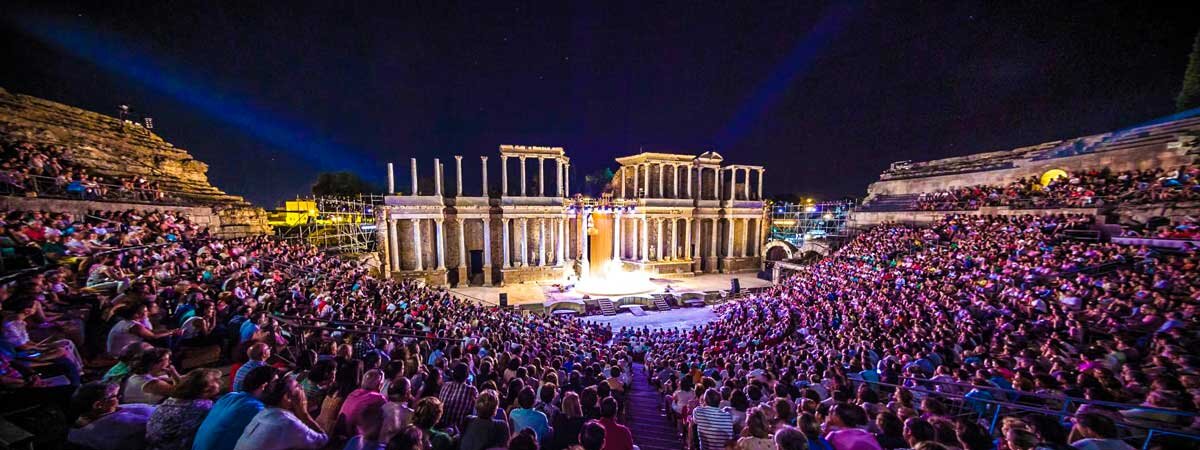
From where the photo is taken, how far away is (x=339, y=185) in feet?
137

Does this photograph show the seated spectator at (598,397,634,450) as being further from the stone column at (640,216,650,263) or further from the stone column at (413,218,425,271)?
the stone column at (640,216,650,263)

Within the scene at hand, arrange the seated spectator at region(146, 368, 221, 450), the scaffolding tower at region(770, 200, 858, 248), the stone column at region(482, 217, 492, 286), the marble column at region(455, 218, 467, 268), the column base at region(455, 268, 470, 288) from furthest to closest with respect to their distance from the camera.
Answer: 1. the scaffolding tower at region(770, 200, 858, 248)
2. the stone column at region(482, 217, 492, 286)
3. the column base at region(455, 268, 470, 288)
4. the marble column at region(455, 218, 467, 268)
5. the seated spectator at region(146, 368, 221, 450)

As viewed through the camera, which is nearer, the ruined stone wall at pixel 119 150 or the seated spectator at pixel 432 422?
the seated spectator at pixel 432 422

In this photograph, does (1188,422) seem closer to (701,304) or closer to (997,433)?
(997,433)

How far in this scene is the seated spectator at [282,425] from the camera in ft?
8.07

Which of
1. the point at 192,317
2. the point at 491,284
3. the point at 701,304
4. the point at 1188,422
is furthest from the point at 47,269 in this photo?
the point at 701,304

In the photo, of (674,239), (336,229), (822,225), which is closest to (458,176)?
(336,229)

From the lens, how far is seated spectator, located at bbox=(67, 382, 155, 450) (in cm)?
256

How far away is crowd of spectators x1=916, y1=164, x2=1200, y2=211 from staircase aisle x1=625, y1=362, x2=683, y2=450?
19.7 metres

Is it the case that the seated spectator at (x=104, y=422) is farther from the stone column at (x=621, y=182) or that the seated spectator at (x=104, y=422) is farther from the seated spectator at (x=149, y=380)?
the stone column at (x=621, y=182)

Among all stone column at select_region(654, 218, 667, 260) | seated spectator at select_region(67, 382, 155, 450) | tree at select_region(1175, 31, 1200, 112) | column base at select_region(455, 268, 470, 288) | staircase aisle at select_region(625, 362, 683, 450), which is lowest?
column base at select_region(455, 268, 470, 288)

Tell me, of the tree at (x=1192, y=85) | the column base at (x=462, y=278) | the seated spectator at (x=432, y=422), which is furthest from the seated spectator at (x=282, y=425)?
the tree at (x=1192, y=85)

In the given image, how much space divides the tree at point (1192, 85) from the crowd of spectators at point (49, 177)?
52.3m

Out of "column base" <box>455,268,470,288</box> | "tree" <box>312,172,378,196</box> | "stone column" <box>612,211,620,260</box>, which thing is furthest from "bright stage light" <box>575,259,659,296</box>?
"tree" <box>312,172,378,196</box>
